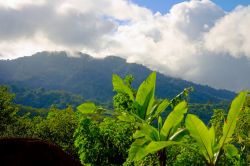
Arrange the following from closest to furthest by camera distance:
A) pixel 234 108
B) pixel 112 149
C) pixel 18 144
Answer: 1. pixel 234 108
2. pixel 18 144
3. pixel 112 149

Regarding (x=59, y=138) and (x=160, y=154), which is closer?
(x=160, y=154)

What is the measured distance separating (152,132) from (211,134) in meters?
0.48

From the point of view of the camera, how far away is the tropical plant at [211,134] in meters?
3.16

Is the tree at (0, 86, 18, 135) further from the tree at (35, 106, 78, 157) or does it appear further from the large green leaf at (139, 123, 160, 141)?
the large green leaf at (139, 123, 160, 141)

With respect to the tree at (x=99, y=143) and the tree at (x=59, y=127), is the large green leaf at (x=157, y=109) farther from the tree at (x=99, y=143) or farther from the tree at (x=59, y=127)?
the tree at (x=59, y=127)

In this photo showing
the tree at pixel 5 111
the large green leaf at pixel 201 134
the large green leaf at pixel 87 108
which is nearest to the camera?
the large green leaf at pixel 201 134

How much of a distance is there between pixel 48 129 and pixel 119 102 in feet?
213

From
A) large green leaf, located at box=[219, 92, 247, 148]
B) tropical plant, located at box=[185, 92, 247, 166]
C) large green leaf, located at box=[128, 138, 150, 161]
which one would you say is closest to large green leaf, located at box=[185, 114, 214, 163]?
tropical plant, located at box=[185, 92, 247, 166]

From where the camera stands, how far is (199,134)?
10.7ft

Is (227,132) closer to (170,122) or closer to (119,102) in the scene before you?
(170,122)

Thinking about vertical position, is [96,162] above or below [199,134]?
below

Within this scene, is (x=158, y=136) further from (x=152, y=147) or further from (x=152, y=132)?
(x=152, y=147)

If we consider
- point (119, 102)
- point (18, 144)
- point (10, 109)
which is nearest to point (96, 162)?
point (119, 102)

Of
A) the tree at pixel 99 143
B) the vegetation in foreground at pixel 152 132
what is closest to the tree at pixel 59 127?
the vegetation in foreground at pixel 152 132
